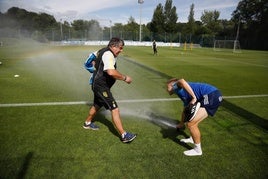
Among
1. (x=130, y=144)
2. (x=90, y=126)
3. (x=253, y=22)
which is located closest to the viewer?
(x=130, y=144)

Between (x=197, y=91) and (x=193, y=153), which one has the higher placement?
(x=197, y=91)

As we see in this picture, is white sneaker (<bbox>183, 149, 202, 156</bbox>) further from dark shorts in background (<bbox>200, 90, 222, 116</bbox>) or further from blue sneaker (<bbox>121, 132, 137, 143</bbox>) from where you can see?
blue sneaker (<bbox>121, 132, 137, 143</bbox>)

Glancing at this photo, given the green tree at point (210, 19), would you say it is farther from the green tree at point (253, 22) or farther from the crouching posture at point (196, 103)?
the crouching posture at point (196, 103)

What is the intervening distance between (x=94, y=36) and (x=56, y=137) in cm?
6328

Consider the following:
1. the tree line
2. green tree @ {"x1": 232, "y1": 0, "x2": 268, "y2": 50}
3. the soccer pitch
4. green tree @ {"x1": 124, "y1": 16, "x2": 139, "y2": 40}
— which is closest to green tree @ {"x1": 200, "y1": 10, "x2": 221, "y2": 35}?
the tree line

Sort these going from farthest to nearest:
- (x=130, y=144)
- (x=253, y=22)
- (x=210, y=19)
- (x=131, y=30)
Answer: (x=210, y=19) → (x=131, y=30) → (x=253, y=22) → (x=130, y=144)

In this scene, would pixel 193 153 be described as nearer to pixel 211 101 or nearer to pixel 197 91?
pixel 211 101

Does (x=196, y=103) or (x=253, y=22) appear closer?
Answer: (x=196, y=103)

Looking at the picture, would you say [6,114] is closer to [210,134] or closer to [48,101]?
[48,101]

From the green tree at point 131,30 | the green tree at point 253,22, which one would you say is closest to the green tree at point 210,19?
the green tree at point 253,22

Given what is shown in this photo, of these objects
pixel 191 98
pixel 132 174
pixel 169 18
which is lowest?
pixel 132 174

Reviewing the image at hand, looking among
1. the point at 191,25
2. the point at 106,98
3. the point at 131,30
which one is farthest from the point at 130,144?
the point at 191,25

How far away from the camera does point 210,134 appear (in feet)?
17.7

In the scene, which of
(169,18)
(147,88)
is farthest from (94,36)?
(147,88)
